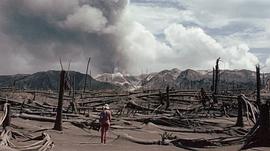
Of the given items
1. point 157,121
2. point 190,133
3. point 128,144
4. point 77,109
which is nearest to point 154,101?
point 77,109

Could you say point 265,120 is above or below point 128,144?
above

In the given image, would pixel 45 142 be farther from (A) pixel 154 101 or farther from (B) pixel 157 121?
(A) pixel 154 101

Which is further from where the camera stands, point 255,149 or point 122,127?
point 122,127

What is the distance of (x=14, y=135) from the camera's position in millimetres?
16703

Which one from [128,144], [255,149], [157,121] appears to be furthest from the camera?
[157,121]

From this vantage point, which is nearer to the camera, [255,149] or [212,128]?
[255,149]

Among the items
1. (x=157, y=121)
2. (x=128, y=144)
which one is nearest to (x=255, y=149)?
(x=128, y=144)

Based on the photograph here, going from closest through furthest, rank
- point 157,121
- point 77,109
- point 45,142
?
point 45,142 → point 157,121 → point 77,109

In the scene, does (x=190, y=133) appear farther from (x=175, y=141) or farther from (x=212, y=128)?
(x=175, y=141)

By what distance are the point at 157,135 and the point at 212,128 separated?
4.18 meters

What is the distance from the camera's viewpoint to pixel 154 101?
43.5 metres

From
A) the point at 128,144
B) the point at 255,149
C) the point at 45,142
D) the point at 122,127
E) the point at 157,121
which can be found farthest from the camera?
the point at 157,121

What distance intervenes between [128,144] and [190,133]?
6.02m

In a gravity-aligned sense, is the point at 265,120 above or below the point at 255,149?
above
